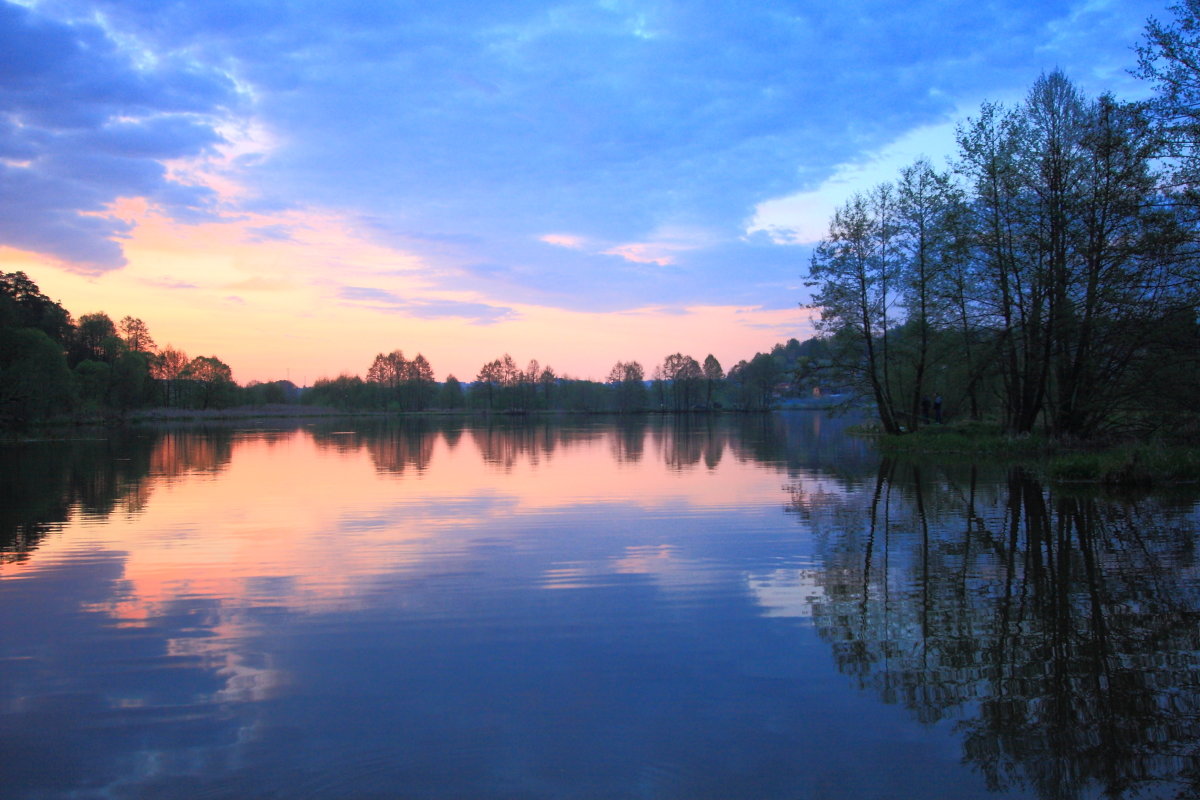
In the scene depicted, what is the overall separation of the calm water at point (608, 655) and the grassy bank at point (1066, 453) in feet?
12.2

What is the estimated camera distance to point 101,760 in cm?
422

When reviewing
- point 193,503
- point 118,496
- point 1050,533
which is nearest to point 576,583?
point 1050,533

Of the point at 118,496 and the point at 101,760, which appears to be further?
the point at 118,496

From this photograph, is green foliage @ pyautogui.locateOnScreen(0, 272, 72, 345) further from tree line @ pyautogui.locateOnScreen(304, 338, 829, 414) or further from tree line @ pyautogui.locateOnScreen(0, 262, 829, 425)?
tree line @ pyautogui.locateOnScreen(304, 338, 829, 414)

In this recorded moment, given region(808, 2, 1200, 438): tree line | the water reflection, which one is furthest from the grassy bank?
the water reflection

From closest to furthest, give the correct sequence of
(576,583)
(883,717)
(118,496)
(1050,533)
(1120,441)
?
(883,717)
(576,583)
(1050,533)
(118,496)
(1120,441)

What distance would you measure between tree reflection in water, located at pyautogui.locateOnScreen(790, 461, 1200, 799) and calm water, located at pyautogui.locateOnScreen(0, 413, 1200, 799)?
3 centimetres

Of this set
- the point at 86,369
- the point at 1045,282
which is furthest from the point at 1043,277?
the point at 86,369

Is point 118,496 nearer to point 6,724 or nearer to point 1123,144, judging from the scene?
point 6,724

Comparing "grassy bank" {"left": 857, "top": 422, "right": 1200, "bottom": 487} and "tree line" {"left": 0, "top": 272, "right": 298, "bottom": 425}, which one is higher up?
"tree line" {"left": 0, "top": 272, "right": 298, "bottom": 425}

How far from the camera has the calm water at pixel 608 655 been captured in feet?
13.3

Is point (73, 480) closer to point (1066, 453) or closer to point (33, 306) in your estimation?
point (1066, 453)

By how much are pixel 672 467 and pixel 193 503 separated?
44.7 feet

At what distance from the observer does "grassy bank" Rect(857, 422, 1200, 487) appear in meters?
15.2
